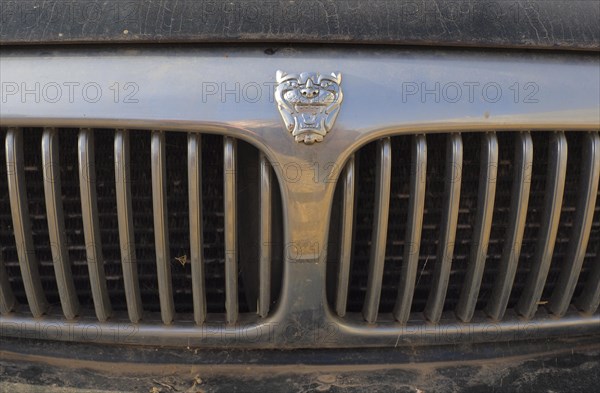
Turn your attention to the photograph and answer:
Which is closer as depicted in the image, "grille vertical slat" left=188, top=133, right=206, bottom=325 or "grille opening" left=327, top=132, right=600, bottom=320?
"grille vertical slat" left=188, top=133, right=206, bottom=325

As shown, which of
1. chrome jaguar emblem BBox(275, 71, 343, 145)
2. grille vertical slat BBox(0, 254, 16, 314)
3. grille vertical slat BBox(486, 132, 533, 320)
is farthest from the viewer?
grille vertical slat BBox(0, 254, 16, 314)

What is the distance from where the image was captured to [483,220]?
1654 millimetres

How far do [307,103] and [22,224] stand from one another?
0.77m

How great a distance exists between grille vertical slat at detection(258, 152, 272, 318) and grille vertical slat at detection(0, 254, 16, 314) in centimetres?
68

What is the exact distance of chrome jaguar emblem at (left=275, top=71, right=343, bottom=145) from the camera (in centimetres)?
150

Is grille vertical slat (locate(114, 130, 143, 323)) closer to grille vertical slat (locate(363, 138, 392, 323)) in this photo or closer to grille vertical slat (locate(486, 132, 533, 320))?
grille vertical slat (locate(363, 138, 392, 323))

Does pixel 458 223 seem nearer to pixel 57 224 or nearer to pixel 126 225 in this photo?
pixel 126 225

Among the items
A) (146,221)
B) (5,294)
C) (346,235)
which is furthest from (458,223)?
(5,294)

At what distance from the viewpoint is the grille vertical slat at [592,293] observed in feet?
6.08

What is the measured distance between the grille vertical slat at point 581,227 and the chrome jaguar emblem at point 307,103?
0.64m

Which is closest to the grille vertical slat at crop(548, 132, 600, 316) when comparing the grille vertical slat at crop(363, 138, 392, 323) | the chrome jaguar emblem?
the grille vertical slat at crop(363, 138, 392, 323)

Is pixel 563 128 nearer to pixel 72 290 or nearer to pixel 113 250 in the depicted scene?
pixel 113 250

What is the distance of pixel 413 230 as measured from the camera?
165 centimetres

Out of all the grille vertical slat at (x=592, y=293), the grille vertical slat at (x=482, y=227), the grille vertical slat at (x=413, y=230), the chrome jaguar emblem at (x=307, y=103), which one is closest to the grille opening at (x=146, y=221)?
the chrome jaguar emblem at (x=307, y=103)
